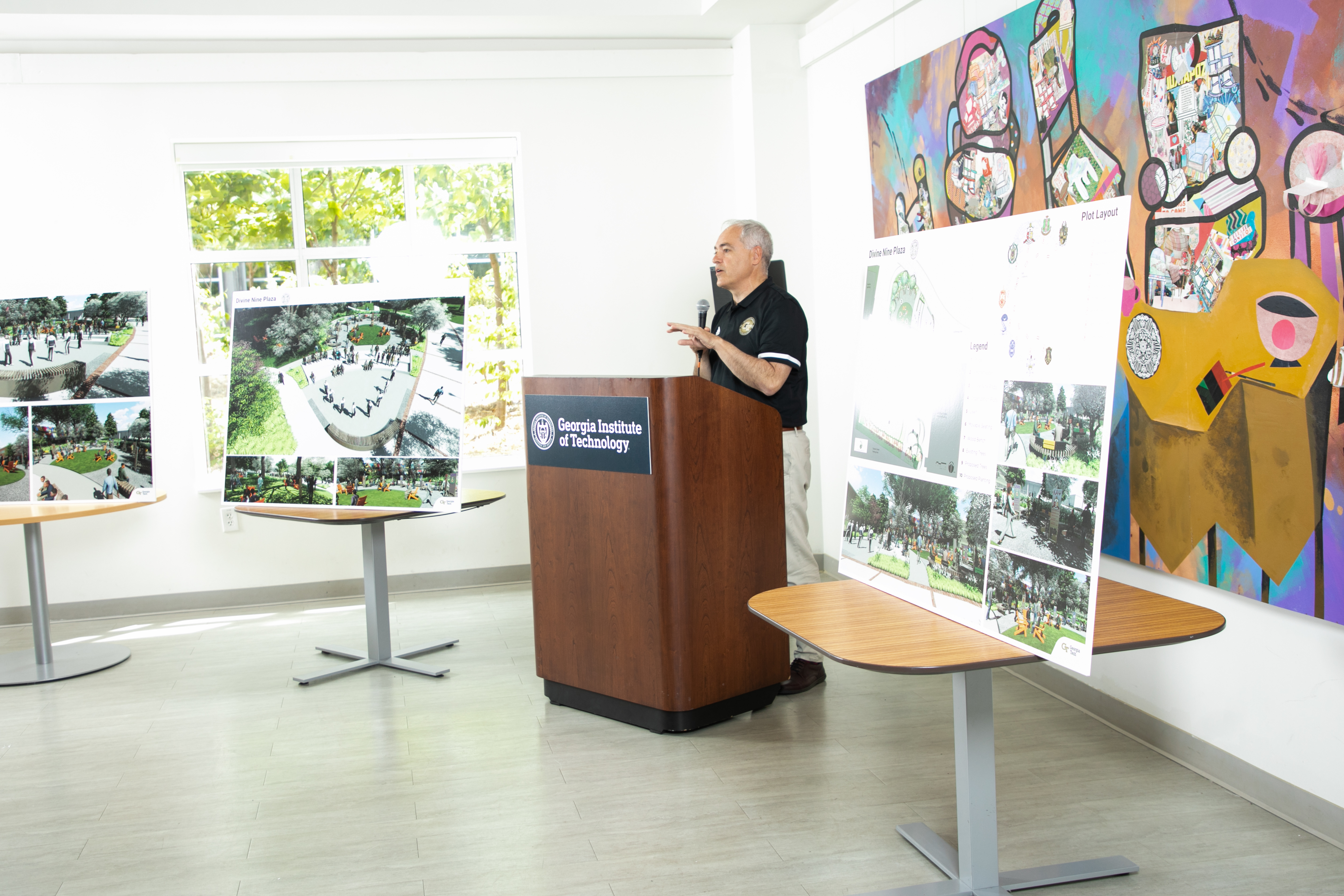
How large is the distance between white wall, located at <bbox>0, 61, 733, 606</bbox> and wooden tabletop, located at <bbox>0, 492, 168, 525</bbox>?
0.59 meters

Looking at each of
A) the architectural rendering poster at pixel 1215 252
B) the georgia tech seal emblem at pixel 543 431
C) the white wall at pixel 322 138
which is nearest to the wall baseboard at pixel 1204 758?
the architectural rendering poster at pixel 1215 252

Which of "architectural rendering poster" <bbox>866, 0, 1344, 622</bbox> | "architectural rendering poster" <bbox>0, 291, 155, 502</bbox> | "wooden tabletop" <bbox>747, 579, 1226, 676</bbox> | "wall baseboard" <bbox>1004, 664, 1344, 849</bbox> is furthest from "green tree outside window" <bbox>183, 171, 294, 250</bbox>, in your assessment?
"wall baseboard" <bbox>1004, 664, 1344, 849</bbox>

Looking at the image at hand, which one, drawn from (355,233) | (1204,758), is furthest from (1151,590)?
(355,233)

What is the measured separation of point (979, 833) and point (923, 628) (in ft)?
1.65

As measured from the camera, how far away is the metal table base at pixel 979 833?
223 cm

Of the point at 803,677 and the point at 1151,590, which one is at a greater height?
the point at 1151,590

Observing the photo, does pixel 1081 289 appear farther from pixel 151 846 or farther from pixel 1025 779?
pixel 151 846

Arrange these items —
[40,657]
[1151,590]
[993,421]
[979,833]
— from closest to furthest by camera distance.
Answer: [993,421]
[979,833]
[1151,590]
[40,657]

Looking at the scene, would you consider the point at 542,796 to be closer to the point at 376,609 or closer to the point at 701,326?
the point at 376,609

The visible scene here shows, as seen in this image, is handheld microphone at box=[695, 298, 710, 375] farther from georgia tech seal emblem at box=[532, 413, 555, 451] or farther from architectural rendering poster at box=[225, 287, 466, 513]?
architectural rendering poster at box=[225, 287, 466, 513]

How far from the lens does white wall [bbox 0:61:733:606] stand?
209 inches

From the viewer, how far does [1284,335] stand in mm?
2539

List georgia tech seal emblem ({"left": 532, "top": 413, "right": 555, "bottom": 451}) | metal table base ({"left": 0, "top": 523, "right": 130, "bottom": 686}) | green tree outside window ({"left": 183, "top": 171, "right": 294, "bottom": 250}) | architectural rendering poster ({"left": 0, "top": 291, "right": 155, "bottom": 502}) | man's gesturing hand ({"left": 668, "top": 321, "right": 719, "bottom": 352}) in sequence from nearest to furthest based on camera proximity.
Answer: man's gesturing hand ({"left": 668, "top": 321, "right": 719, "bottom": 352}), georgia tech seal emblem ({"left": 532, "top": 413, "right": 555, "bottom": 451}), metal table base ({"left": 0, "top": 523, "right": 130, "bottom": 686}), architectural rendering poster ({"left": 0, "top": 291, "right": 155, "bottom": 502}), green tree outside window ({"left": 183, "top": 171, "right": 294, "bottom": 250})

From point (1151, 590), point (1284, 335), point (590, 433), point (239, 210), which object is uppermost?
point (239, 210)
